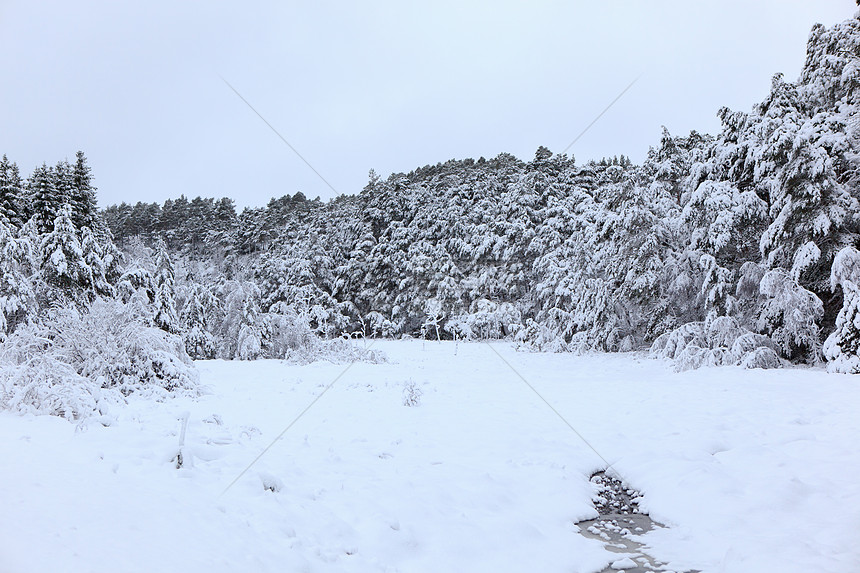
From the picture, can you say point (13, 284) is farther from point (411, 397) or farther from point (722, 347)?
point (722, 347)

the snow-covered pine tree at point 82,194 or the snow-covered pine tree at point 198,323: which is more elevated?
the snow-covered pine tree at point 82,194

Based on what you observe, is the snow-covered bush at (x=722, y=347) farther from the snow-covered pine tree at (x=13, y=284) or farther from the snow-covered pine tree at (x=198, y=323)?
the snow-covered pine tree at (x=13, y=284)

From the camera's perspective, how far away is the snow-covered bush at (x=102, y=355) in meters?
7.22

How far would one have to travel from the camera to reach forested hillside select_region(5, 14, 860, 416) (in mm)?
Answer: 12141

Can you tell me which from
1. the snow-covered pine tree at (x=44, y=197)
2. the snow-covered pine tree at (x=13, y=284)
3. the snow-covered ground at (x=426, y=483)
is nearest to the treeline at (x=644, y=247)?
the snow-covered ground at (x=426, y=483)

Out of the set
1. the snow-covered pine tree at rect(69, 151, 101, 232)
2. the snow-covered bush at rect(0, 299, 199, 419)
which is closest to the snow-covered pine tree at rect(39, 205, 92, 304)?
the snow-covered pine tree at rect(69, 151, 101, 232)

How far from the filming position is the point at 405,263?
35125 millimetres

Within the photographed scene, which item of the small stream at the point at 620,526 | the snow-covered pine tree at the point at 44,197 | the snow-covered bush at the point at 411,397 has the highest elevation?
the snow-covered pine tree at the point at 44,197

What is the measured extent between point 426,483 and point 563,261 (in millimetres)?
22843

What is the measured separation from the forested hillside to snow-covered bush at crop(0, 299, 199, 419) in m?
0.07

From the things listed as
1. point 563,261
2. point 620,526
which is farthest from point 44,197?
point 563,261

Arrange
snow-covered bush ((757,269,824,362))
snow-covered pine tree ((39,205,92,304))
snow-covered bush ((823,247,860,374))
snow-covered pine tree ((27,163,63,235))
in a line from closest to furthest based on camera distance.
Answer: snow-covered bush ((823,247,860,374)) → snow-covered bush ((757,269,824,362)) → snow-covered pine tree ((39,205,92,304)) → snow-covered pine tree ((27,163,63,235))

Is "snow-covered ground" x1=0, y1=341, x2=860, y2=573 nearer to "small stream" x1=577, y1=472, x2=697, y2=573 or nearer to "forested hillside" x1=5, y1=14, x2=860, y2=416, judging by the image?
"small stream" x1=577, y1=472, x2=697, y2=573

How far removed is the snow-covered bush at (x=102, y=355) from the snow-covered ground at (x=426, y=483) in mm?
691
